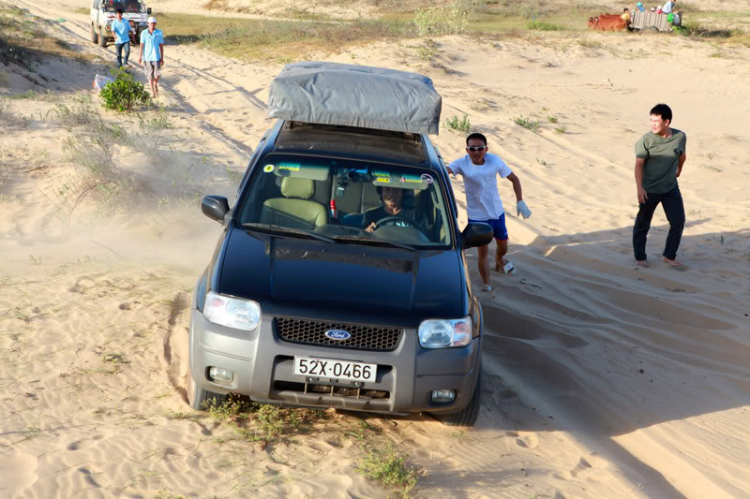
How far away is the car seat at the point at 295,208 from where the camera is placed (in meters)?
5.25

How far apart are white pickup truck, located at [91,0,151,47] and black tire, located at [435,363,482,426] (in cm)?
2445

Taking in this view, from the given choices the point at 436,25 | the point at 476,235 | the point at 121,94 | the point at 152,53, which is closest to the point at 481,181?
the point at 476,235

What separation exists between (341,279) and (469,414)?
1.22 meters

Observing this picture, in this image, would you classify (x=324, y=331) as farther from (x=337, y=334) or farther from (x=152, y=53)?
(x=152, y=53)

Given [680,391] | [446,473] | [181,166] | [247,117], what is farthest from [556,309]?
[247,117]

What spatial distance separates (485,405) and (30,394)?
3.00 meters

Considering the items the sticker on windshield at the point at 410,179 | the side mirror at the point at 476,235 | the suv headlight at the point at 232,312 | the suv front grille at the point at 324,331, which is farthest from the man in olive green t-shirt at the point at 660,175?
the suv headlight at the point at 232,312

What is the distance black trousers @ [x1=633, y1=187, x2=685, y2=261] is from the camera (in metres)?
8.64

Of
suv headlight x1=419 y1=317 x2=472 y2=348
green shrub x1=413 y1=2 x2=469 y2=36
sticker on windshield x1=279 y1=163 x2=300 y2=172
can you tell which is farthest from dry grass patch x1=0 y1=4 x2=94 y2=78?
suv headlight x1=419 y1=317 x2=472 y2=348

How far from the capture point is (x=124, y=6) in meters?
27.8

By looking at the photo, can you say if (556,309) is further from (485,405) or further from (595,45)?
(595,45)

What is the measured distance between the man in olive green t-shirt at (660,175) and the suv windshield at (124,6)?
2335 cm

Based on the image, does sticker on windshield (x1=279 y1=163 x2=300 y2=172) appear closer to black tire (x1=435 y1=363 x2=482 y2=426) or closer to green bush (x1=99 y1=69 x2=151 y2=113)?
black tire (x1=435 y1=363 x2=482 y2=426)

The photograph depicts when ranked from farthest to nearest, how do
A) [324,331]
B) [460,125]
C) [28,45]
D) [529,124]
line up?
[28,45] < [529,124] < [460,125] < [324,331]
